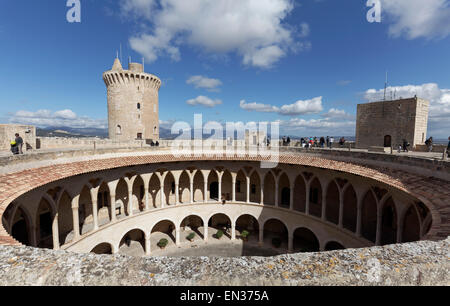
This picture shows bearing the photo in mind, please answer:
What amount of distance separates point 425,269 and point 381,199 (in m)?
13.5

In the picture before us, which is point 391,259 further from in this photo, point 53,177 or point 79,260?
point 53,177

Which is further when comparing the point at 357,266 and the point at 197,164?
the point at 197,164

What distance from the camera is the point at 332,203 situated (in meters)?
21.6

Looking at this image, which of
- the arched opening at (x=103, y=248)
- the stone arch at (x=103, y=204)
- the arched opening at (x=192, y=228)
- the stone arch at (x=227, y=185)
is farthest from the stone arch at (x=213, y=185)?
the arched opening at (x=103, y=248)

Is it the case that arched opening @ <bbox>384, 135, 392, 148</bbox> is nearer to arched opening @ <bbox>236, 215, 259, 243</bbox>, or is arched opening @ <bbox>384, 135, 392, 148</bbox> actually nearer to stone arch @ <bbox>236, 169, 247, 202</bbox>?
stone arch @ <bbox>236, 169, 247, 202</bbox>

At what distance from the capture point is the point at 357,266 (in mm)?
3268

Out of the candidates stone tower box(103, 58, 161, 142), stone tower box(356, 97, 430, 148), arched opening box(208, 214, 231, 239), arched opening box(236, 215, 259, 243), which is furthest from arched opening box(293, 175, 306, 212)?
stone tower box(103, 58, 161, 142)

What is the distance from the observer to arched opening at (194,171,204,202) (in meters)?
26.6

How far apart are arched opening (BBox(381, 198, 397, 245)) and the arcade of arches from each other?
2.7 inches

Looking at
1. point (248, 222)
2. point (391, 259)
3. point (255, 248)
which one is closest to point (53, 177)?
point (391, 259)

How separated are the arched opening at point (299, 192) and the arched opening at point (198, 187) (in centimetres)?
1155

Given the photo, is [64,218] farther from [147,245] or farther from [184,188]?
[184,188]

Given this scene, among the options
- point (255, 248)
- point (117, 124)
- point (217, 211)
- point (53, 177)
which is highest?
point (117, 124)

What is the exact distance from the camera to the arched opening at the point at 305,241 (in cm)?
2284
